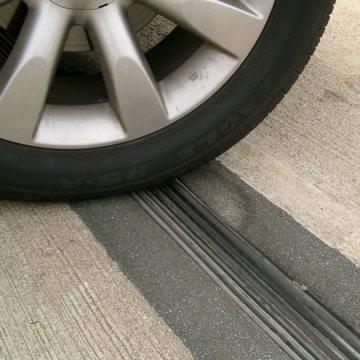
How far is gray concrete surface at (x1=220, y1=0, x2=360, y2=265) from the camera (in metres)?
1.42

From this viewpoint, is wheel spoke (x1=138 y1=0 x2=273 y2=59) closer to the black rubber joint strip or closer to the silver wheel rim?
the silver wheel rim

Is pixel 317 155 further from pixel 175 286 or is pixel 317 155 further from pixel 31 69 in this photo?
pixel 31 69

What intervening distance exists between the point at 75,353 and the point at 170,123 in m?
0.60

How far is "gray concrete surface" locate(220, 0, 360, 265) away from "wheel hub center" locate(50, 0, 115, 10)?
2.00ft

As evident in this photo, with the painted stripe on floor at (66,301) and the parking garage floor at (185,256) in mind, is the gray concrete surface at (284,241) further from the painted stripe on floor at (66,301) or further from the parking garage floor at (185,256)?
the painted stripe on floor at (66,301)

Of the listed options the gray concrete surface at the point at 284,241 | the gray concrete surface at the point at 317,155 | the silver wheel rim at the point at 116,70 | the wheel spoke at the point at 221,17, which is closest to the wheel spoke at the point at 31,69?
the silver wheel rim at the point at 116,70

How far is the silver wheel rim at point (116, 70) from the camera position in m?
1.20

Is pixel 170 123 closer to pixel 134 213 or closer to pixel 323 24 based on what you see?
pixel 134 213

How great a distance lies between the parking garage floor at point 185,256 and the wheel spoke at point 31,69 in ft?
0.89

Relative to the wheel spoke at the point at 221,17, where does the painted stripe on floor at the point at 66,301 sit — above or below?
below

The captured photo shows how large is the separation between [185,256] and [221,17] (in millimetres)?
594

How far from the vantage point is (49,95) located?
1366mm

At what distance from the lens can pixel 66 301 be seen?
1.19 m

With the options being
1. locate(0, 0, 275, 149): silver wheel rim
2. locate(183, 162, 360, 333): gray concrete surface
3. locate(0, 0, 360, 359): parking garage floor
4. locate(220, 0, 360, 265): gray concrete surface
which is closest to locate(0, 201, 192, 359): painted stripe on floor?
locate(0, 0, 360, 359): parking garage floor
